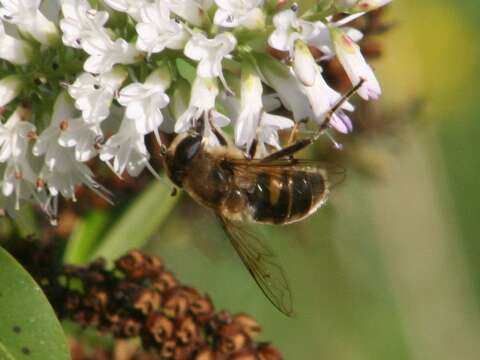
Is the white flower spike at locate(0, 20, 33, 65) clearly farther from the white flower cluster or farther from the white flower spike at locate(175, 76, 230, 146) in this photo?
the white flower spike at locate(175, 76, 230, 146)

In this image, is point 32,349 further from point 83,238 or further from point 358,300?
point 358,300

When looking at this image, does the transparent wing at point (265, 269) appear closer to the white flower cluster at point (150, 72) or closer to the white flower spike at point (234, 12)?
the white flower cluster at point (150, 72)

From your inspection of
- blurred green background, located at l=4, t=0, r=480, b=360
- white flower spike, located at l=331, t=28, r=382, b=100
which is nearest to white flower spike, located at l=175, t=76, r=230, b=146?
white flower spike, located at l=331, t=28, r=382, b=100

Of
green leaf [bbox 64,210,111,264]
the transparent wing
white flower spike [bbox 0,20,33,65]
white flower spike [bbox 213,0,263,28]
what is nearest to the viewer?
white flower spike [bbox 213,0,263,28]

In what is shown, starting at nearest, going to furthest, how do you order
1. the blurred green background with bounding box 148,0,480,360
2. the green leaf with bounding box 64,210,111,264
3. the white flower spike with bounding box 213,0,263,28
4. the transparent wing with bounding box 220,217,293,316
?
the white flower spike with bounding box 213,0,263,28
the transparent wing with bounding box 220,217,293,316
the green leaf with bounding box 64,210,111,264
the blurred green background with bounding box 148,0,480,360

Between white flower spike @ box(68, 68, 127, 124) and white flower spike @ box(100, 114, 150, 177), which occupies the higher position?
white flower spike @ box(68, 68, 127, 124)

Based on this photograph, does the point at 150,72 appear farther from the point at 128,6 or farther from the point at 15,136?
the point at 15,136

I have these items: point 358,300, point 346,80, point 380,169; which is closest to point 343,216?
point 358,300

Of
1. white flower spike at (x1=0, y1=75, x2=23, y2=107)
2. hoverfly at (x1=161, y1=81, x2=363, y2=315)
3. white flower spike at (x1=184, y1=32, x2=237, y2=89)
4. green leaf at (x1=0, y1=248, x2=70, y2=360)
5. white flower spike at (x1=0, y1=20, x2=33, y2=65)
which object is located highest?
white flower spike at (x1=184, y1=32, x2=237, y2=89)
